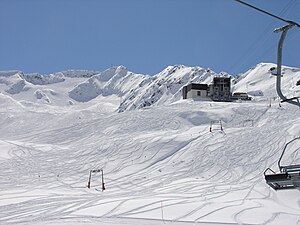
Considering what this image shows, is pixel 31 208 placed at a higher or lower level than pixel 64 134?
higher

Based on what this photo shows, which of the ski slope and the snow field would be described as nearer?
the ski slope

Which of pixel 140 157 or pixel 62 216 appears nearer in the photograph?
pixel 62 216

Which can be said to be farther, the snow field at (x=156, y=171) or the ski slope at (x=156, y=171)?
the snow field at (x=156, y=171)

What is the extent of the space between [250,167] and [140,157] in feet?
24.0

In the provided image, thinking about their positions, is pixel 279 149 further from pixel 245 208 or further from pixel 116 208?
pixel 116 208

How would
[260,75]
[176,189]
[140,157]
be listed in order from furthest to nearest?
[260,75] → [140,157] → [176,189]

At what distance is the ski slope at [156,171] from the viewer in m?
11.6

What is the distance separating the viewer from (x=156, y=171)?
859 inches

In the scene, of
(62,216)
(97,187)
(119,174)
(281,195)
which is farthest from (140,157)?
(62,216)

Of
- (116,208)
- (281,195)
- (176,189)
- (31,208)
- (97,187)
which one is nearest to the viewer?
(116,208)

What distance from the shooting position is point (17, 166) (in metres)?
24.8

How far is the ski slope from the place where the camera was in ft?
38.2

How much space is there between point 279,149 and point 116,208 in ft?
43.8

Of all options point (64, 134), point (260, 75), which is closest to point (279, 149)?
point (64, 134)
